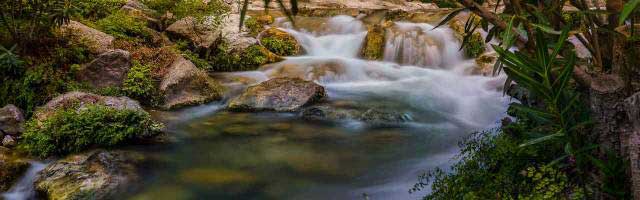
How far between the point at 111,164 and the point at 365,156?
281 centimetres

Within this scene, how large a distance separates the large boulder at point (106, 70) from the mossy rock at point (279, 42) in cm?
455

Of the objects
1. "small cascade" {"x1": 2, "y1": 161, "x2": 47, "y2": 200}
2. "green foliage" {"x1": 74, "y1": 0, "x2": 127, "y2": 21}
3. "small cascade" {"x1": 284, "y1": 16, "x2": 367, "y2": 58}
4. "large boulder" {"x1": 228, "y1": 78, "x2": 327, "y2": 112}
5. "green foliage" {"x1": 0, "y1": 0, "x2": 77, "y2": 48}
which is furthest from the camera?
"small cascade" {"x1": 284, "y1": 16, "x2": 367, "y2": 58}

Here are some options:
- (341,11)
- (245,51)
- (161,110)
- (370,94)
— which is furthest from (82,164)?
(341,11)

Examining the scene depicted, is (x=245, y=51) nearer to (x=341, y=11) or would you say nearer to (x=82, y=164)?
(x=82, y=164)

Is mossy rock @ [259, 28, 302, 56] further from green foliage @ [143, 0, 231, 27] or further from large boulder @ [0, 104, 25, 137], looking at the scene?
large boulder @ [0, 104, 25, 137]

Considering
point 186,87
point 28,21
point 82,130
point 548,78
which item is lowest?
point 186,87

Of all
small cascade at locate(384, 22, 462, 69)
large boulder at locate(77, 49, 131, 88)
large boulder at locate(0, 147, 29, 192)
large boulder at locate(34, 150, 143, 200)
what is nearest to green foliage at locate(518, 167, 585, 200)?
large boulder at locate(34, 150, 143, 200)

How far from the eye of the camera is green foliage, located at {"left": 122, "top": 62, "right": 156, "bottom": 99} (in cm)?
744

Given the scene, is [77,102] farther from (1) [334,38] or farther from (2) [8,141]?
(1) [334,38]

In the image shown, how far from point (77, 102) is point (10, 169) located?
1544mm

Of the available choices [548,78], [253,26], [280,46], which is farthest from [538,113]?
[253,26]

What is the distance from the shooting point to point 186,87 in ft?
25.5

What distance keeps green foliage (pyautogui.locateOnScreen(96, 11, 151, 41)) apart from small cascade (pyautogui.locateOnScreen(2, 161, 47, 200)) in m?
5.01

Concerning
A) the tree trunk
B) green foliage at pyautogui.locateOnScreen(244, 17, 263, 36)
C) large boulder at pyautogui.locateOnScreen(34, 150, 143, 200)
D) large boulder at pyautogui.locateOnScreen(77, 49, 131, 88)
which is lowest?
large boulder at pyautogui.locateOnScreen(34, 150, 143, 200)
